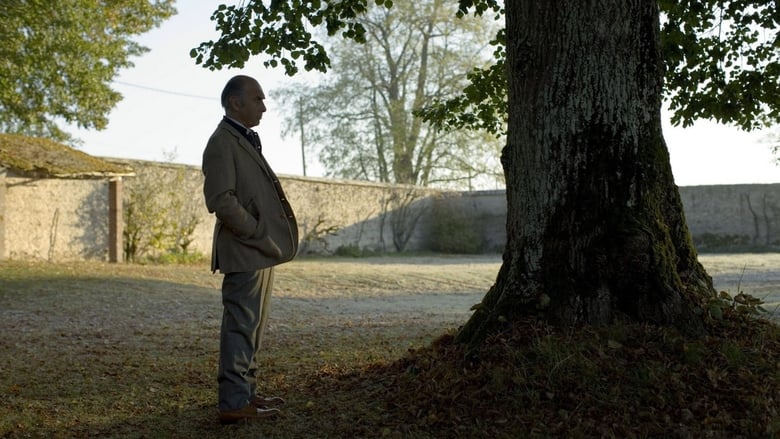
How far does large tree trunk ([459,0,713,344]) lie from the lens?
170 inches

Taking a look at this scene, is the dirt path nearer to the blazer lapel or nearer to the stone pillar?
the stone pillar

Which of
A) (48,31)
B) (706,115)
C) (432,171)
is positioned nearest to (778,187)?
(432,171)

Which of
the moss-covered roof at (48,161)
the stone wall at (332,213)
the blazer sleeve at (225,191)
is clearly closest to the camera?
the blazer sleeve at (225,191)

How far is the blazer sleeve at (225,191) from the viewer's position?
388 cm

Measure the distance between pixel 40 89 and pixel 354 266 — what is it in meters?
9.03

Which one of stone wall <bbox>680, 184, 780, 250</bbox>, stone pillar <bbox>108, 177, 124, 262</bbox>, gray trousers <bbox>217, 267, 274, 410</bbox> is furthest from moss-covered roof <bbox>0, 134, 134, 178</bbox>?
stone wall <bbox>680, 184, 780, 250</bbox>

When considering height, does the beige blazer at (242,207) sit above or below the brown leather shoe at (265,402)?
above

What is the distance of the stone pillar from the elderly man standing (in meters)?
13.3

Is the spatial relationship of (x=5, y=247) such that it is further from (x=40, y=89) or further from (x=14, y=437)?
(x=14, y=437)

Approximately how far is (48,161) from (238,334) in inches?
501

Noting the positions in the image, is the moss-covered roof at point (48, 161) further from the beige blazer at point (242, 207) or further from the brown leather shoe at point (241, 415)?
the brown leather shoe at point (241, 415)

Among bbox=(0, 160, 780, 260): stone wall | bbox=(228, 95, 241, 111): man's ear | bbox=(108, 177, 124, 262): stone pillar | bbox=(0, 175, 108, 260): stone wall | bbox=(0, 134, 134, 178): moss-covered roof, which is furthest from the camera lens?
bbox=(108, 177, 124, 262): stone pillar

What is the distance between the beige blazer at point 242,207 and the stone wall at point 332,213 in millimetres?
12275

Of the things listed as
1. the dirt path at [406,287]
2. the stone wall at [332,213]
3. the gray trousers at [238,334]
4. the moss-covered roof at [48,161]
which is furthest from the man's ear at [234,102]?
the stone wall at [332,213]
